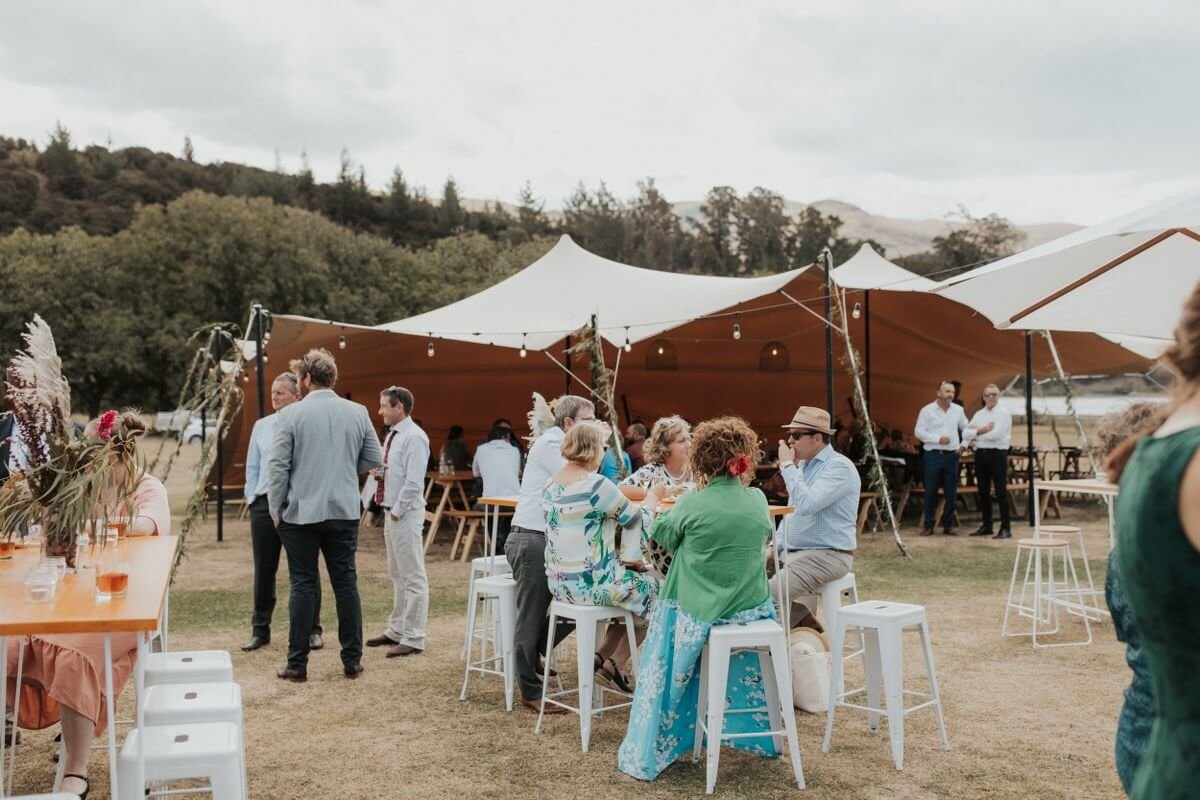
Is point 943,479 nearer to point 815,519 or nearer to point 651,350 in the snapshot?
point 651,350

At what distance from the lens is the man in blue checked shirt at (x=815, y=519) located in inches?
179

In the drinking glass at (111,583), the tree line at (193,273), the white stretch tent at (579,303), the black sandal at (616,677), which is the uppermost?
the tree line at (193,273)

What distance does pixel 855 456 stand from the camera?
11539 mm

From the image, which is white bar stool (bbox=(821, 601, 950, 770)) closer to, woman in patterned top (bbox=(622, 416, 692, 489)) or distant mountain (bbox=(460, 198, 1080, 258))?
woman in patterned top (bbox=(622, 416, 692, 489))

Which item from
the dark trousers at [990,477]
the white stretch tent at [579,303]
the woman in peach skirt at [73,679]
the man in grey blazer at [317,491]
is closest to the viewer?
the woman in peach skirt at [73,679]

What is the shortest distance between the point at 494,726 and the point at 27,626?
2200mm

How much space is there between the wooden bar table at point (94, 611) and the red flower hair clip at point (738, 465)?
5.92ft

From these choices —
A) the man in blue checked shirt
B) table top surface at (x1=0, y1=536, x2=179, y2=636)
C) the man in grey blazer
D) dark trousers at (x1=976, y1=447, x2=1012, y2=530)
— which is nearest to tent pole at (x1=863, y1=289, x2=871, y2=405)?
dark trousers at (x1=976, y1=447, x2=1012, y2=530)

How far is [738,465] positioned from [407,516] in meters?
2.44

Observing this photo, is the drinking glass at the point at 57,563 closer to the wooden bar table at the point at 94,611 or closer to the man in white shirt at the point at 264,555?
the wooden bar table at the point at 94,611

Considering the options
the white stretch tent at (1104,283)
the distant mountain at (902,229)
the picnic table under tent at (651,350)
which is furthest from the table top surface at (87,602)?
the distant mountain at (902,229)

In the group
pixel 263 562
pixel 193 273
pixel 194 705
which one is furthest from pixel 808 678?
pixel 193 273

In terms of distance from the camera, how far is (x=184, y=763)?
2.64 meters

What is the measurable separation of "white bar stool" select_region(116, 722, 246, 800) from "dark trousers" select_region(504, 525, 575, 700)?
1.86 m
